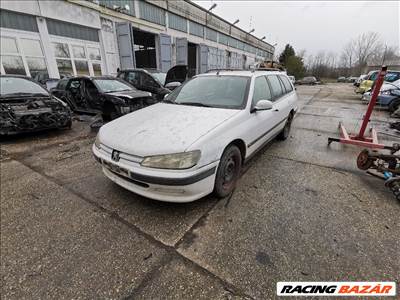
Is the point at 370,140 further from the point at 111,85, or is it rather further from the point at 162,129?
the point at 111,85

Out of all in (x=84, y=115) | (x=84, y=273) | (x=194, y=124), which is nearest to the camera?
(x=84, y=273)

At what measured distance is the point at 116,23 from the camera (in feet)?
38.4

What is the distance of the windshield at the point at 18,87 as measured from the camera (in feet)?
15.3

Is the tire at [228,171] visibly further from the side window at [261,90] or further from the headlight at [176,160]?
the side window at [261,90]

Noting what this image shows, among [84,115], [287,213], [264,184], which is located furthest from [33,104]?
[287,213]

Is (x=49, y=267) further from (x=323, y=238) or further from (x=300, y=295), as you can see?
(x=323, y=238)

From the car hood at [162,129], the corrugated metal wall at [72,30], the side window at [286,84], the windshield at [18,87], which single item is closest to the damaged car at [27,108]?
the windshield at [18,87]

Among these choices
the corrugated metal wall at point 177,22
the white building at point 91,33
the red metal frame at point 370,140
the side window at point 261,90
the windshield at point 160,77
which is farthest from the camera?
the corrugated metal wall at point 177,22

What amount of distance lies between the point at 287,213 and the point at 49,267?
2.34 meters

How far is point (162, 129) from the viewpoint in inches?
87.1

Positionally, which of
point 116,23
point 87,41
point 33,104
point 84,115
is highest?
point 116,23

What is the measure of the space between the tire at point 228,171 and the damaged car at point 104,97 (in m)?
4.10

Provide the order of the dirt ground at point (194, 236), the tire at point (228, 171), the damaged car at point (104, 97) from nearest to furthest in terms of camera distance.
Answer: the dirt ground at point (194, 236), the tire at point (228, 171), the damaged car at point (104, 97)

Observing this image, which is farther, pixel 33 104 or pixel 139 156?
pixel 33 104
